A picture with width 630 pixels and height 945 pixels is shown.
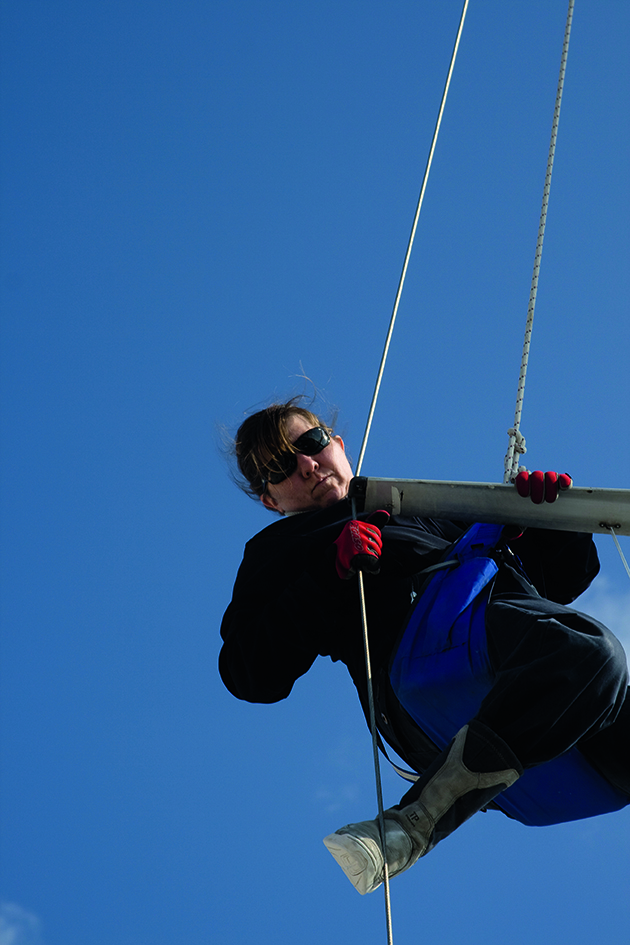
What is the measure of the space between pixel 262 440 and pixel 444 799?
65.8 inches

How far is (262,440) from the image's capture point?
3680 millimetres

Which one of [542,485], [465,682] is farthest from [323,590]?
[542,485]

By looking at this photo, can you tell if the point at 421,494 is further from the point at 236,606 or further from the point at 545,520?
the point at 236,606

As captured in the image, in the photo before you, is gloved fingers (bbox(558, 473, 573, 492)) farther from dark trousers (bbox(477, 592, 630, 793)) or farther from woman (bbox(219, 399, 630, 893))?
dark trousers (bbox(477, 592, 630, 793))

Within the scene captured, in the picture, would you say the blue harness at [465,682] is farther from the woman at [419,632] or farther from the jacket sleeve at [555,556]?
the jacket sleeve at [555,556]

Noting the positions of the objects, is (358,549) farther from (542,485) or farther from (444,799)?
(444,799)

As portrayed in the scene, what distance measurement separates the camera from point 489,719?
7.87 feet

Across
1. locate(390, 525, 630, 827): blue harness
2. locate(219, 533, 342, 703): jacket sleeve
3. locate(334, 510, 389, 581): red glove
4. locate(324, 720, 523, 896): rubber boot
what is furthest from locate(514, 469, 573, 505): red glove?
locate(324, 720, 523, 896): rubber boot

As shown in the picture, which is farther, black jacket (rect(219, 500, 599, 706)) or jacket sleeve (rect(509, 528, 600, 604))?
jacket sleeve (rect(509, 528, 600, 604))

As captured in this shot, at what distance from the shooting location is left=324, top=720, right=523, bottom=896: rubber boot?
2.32 metres

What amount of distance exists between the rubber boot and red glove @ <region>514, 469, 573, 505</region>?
83 centimetres

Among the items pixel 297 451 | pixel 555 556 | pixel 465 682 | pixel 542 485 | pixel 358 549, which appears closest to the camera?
pixel 465 682

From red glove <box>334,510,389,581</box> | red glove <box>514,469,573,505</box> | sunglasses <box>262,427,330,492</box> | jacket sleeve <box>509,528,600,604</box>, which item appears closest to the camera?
red glove <box>334,510,389,581</box>

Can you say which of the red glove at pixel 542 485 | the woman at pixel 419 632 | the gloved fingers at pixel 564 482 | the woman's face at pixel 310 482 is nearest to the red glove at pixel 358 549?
the woman at pixel 419 632
